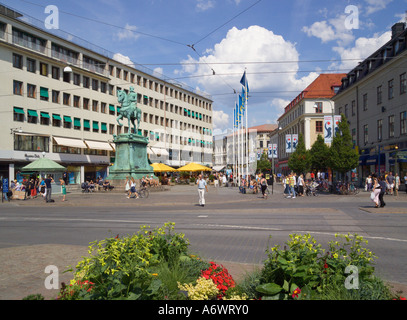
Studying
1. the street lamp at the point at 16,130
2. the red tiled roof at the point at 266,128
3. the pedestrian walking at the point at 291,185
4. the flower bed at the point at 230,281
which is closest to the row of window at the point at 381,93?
the pedestrian walking at the point at 291,185

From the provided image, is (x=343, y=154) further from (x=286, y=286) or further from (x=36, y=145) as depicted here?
(x=36, y=145)

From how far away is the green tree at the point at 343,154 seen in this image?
3125 centimetres

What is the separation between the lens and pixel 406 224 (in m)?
13.0

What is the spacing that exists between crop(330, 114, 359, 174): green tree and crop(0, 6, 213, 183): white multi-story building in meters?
24.0

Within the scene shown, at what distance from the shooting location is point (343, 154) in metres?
31.2

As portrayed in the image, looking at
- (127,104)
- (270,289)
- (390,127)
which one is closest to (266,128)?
(390,127)

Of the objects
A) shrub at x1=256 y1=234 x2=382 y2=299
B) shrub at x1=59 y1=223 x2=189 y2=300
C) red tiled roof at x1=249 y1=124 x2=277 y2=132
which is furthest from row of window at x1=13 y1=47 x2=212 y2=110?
red tiled roof at x1=249 y1=124 x2=277 y2=132

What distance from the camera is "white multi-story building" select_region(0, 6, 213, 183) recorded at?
4128 centimetres

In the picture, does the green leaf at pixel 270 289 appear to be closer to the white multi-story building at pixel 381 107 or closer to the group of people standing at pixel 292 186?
the group of people standing at pixel 292 186

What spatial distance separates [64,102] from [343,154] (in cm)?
3761

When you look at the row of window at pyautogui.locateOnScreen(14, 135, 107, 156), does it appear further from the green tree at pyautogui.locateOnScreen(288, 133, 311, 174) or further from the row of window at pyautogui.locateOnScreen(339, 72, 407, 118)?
the row of window at pyautogui.locateOnScreen(339, 72, 407, 118)

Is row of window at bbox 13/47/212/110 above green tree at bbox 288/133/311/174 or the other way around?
above

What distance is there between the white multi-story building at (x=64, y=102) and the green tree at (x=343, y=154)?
23972 millimetres

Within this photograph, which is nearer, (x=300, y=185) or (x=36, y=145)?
(x=300, y=185)
